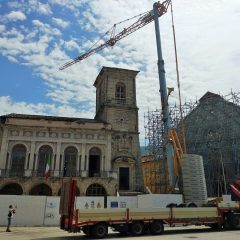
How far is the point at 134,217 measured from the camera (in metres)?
18.5

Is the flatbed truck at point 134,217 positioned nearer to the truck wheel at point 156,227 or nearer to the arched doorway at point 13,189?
the truck wheel at point 156,227

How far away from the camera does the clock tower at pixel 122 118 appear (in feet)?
133

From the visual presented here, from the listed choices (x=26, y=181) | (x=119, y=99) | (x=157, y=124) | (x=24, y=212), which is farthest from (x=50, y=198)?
(x=157, y=124)

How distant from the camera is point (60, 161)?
126 feet

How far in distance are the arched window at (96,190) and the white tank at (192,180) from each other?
33.2 ft

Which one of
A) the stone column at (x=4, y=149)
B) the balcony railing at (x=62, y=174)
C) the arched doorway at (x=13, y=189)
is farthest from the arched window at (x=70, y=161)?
the stone column at (x=4, y=149)

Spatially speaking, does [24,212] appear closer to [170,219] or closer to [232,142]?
[170,219]

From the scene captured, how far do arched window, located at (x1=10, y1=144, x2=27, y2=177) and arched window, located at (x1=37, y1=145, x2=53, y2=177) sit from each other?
6.26 ft

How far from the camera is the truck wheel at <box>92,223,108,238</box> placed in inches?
→ 685

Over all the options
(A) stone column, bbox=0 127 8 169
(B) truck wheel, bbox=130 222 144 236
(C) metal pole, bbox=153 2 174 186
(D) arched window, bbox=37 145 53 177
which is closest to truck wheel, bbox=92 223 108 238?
(B) truck wheel, bbox=130 222 144 236

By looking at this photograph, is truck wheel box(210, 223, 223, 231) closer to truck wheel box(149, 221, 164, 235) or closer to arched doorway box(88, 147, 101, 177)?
truck wheel box(149, 221, 164, 235)

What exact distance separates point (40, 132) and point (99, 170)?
29.5 feet

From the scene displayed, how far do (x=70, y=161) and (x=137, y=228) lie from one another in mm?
21729

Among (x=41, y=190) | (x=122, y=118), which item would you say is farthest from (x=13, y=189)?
(x=122, y=118)
